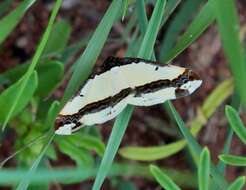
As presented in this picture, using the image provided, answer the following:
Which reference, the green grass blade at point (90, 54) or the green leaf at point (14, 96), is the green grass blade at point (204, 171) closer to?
the green grass blade at point (90, 54)

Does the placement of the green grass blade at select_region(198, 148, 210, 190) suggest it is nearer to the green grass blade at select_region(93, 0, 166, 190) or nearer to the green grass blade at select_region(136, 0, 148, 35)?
the green grass blade at select_region(93, 0, 166, 190)

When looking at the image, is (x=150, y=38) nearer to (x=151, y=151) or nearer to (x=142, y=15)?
(x=142, y=15)

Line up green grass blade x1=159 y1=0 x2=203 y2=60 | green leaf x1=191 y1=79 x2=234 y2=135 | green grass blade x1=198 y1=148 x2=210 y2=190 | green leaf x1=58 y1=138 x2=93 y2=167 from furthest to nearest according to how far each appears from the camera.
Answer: green leaf x1=191 y1=79 x2=234 y2=135, green grass blade x1=159 y1=0 x2=203 y2=60, green leaf x1=58 y1=138 x2=93 y2=167, green grass blade x1=198 y1=148 x2=210 y2=190

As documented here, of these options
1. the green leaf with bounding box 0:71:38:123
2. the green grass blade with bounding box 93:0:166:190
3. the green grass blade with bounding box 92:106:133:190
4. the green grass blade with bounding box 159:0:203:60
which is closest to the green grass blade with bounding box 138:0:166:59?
the green grass blade with bounding box 93:0:166:190

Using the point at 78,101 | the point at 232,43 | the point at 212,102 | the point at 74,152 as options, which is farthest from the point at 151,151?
the point at 232,43

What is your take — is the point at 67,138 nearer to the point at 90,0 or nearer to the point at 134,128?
the point at 134,128
